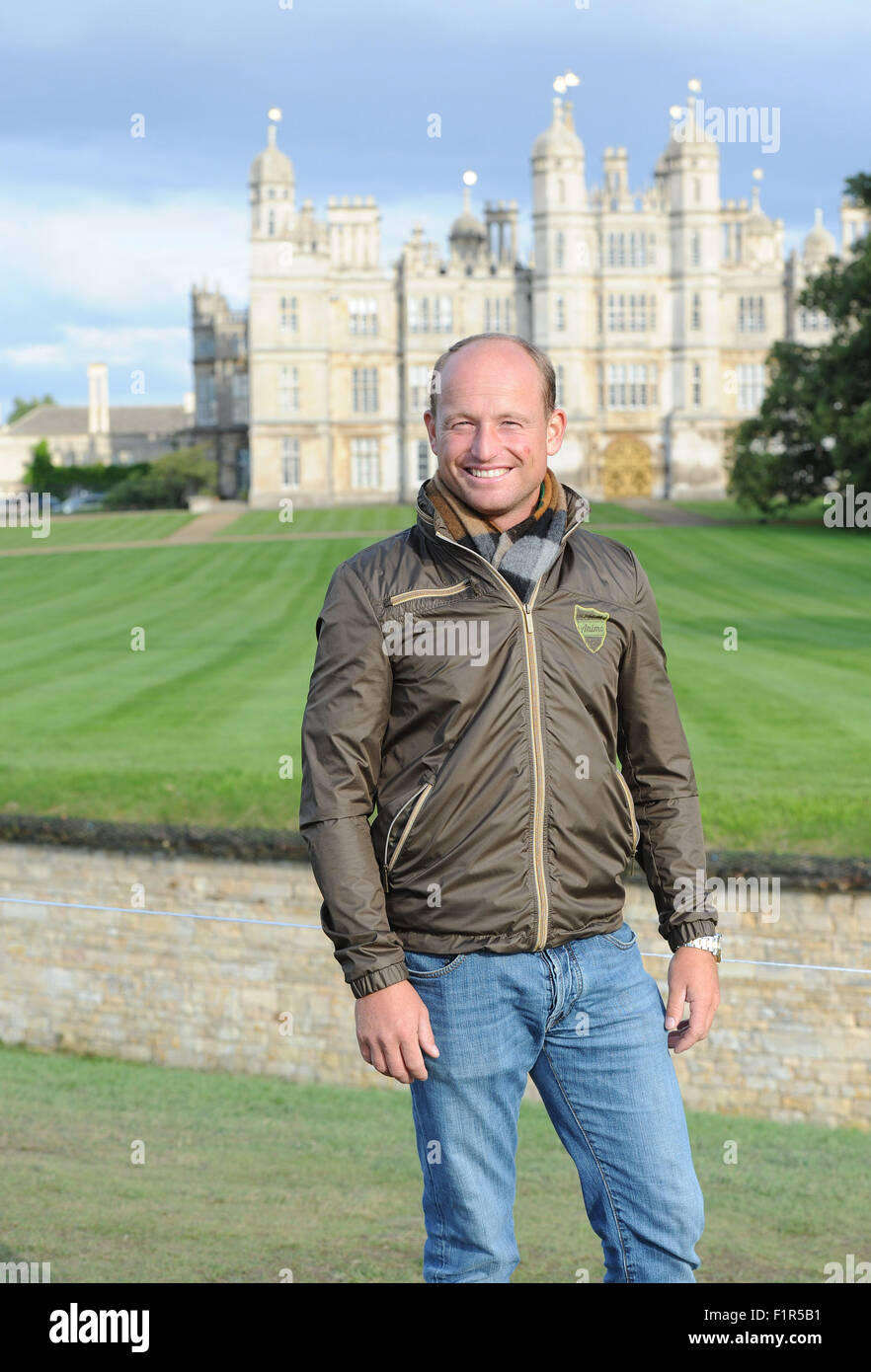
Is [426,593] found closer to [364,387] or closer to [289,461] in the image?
[289,461]

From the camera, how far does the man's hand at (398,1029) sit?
10.1ft

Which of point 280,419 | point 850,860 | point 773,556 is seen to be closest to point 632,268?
point 280,419

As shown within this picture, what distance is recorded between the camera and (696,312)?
6919 centimetres

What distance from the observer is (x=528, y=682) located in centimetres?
324

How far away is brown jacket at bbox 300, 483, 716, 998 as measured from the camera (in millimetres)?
3150

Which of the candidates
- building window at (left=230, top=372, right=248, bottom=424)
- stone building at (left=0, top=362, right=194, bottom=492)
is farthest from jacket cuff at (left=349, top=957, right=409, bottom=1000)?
stone building at (left=0, top=362, right=194, bottom=492)

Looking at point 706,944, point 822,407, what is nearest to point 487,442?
point 706,944

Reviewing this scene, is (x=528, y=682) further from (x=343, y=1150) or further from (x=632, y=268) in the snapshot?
(x=632, y=268)

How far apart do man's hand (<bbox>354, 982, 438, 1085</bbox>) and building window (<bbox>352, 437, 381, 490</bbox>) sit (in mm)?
68108

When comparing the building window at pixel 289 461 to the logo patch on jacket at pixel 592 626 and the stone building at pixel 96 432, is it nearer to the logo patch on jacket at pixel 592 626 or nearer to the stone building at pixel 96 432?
the stone building at pixel 96 432

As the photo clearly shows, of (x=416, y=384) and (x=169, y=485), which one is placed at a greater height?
(x=416, y=384)

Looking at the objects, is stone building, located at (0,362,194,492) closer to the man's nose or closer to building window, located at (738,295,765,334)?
building window, located at (738,295,765,334)

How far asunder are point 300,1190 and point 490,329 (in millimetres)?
65077
